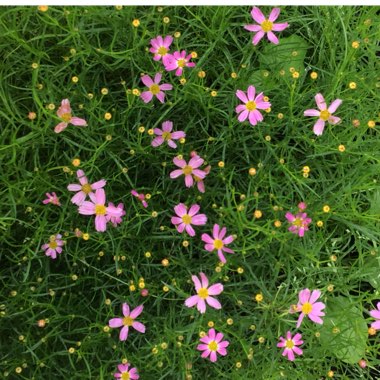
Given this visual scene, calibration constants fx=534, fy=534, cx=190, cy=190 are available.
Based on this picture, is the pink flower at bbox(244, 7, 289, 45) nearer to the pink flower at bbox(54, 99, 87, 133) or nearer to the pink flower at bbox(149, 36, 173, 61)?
the pink flower at bbox(149, 36, 173, 61)

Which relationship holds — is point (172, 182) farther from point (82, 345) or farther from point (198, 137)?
point (82, 345)

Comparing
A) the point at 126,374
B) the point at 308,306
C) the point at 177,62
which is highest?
the point at 177,62

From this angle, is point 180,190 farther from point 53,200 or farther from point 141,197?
point 53,200

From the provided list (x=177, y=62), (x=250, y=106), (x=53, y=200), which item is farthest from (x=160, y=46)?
(x=53, y=200)

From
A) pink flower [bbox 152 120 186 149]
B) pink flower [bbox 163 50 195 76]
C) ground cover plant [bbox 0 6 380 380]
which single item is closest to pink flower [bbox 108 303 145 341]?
ground cover plant [bbox 0 6 380 380]

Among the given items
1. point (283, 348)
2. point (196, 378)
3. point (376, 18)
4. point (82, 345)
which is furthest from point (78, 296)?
point (376, 18)

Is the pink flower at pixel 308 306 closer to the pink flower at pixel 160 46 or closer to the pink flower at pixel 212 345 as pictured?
the pink flower at pixel 212 345
